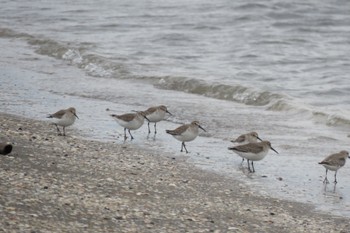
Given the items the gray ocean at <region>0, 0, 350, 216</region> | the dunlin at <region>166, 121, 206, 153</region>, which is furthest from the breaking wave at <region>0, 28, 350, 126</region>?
the dunlin at <region>166, 121, 206, 153</region>

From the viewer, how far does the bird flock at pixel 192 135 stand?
12601mm

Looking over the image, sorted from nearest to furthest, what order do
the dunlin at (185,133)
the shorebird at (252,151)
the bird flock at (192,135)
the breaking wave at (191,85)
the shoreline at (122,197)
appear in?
the shoreline at (122,197) → the bird flock at (192,135) → the shorebird at (252,151) → the dunlin at (185,133) → the breaking wave at (191,85)

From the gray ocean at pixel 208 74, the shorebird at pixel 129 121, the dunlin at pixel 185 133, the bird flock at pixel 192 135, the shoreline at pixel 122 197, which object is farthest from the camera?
the shorebird at pixel 129 121

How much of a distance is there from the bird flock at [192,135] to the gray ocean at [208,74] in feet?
0.89

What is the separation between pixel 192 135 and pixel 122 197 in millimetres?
4365

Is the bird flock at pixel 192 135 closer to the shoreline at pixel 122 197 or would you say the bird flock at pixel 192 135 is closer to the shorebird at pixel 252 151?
the shorebird at pixel 252 151

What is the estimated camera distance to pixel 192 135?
1376 cm

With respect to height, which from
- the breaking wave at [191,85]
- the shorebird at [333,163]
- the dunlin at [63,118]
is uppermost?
the dunlin at [63,118]

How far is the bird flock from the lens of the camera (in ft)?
41.3

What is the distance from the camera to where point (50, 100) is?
17859 mm

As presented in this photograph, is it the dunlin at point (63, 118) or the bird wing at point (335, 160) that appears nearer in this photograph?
the bird wing at point (335, 160)

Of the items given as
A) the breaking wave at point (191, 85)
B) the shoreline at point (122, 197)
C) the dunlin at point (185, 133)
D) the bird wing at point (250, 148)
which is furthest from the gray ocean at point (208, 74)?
the shoreline at point (122, 197)

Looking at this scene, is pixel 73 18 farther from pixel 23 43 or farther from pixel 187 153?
pixel 187 153

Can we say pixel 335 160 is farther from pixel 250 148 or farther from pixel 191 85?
pixel 191 85
